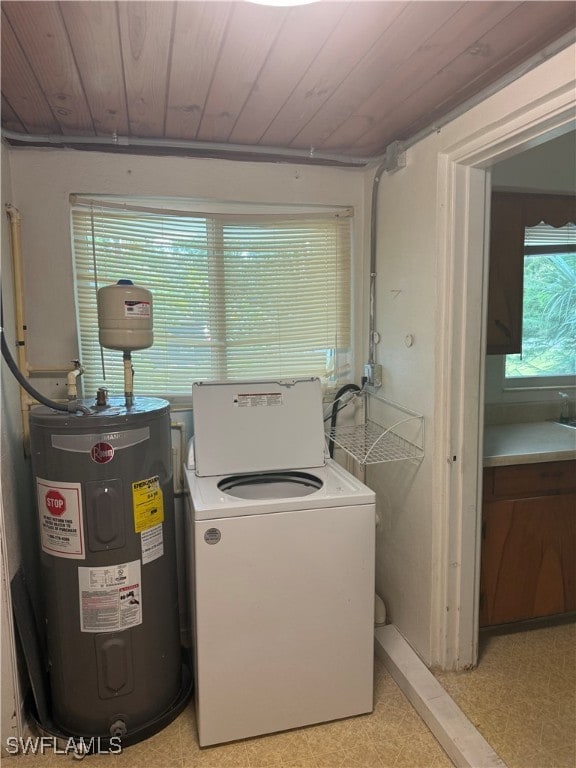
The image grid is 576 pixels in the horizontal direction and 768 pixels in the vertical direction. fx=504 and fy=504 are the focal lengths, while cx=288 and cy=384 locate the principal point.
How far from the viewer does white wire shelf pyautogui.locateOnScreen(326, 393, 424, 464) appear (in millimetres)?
2018

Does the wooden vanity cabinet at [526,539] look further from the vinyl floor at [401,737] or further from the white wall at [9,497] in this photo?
the white wall at [9,497]

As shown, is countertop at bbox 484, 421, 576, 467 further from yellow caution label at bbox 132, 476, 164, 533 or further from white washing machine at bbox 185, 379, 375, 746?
yellow caution label at bbox 132, 476, 164, 533

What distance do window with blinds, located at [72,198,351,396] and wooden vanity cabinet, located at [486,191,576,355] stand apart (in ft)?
2.18

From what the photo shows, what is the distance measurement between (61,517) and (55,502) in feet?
0.17

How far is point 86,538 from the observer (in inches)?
64.4

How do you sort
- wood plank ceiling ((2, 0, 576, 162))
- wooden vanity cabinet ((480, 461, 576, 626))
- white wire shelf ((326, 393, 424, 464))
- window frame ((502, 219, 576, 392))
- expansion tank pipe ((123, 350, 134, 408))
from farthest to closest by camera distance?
window frame ((502, 219, 576, 392)) → wooden vanity cabinet ((480, 461, 576, 626)) → white wire shelf ((326, 393, 424, 464)) → expansion tank pipe ((123, 350, 134, 408)) → wood plank ceiling ((2, 0, 576, 162))

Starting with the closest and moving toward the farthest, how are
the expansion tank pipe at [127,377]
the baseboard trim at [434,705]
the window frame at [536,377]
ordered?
1. the baseboard trim at [434,705]
2. the expansion tank pipe at [127,377]
3. the window frame at [536,377]

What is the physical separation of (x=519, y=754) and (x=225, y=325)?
6.40ft

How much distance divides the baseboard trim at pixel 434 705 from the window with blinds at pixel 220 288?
3.97ft

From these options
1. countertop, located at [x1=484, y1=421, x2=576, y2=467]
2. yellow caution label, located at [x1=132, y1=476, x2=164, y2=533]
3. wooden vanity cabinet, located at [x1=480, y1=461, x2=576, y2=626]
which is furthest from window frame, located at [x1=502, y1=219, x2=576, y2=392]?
yellow caution label, located at [x1=132, y1=476, x2=164, y2=533]

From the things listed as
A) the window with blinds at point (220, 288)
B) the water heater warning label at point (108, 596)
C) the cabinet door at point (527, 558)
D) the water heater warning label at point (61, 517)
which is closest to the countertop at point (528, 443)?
the cabinet door at point (527, 558)

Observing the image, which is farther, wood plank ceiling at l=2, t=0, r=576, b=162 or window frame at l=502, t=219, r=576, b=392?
window frame at l=502, t=219, r=576, b=392

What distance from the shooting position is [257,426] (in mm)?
2078

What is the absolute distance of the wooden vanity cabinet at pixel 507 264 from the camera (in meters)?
2.26
